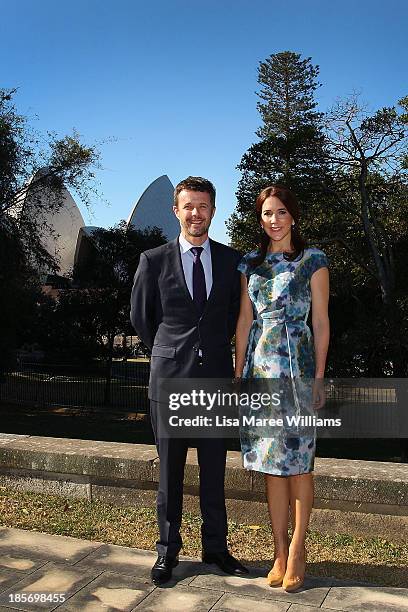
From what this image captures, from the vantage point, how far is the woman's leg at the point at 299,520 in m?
2.90

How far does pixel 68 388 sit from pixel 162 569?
22281 millimetres

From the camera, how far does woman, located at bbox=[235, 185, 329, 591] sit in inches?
116

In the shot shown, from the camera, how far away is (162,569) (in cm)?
298

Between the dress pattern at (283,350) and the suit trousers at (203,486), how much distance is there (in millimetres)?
210

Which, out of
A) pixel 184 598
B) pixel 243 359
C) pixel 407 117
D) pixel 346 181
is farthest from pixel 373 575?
pixel 346 181

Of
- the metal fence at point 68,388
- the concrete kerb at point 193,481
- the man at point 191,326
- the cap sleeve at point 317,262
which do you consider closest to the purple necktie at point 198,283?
the man at point 191,326

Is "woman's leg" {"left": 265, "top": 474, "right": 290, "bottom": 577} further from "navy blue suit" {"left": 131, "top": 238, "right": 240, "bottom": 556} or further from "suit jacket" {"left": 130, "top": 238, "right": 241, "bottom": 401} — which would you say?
"suit jacket" {"left": 130, "top": 238, "right": 241, "bottom": 401}

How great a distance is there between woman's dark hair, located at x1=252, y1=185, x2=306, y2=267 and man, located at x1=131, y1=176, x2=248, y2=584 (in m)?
0.19

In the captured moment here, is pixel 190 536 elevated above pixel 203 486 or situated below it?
below

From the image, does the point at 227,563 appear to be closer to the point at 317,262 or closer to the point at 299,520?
the point at 299,520

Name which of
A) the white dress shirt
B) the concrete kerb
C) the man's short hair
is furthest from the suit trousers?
the man's short hair

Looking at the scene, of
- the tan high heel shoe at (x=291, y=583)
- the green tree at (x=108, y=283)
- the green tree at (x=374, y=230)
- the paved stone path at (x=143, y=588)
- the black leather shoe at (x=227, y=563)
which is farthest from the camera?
the green tree at (x=108, y=283)

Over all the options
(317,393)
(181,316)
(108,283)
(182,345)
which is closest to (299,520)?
(317,393)

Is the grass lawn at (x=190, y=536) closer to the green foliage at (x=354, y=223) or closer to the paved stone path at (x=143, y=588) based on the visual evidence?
the paved stone path at (x=143, y=588)
